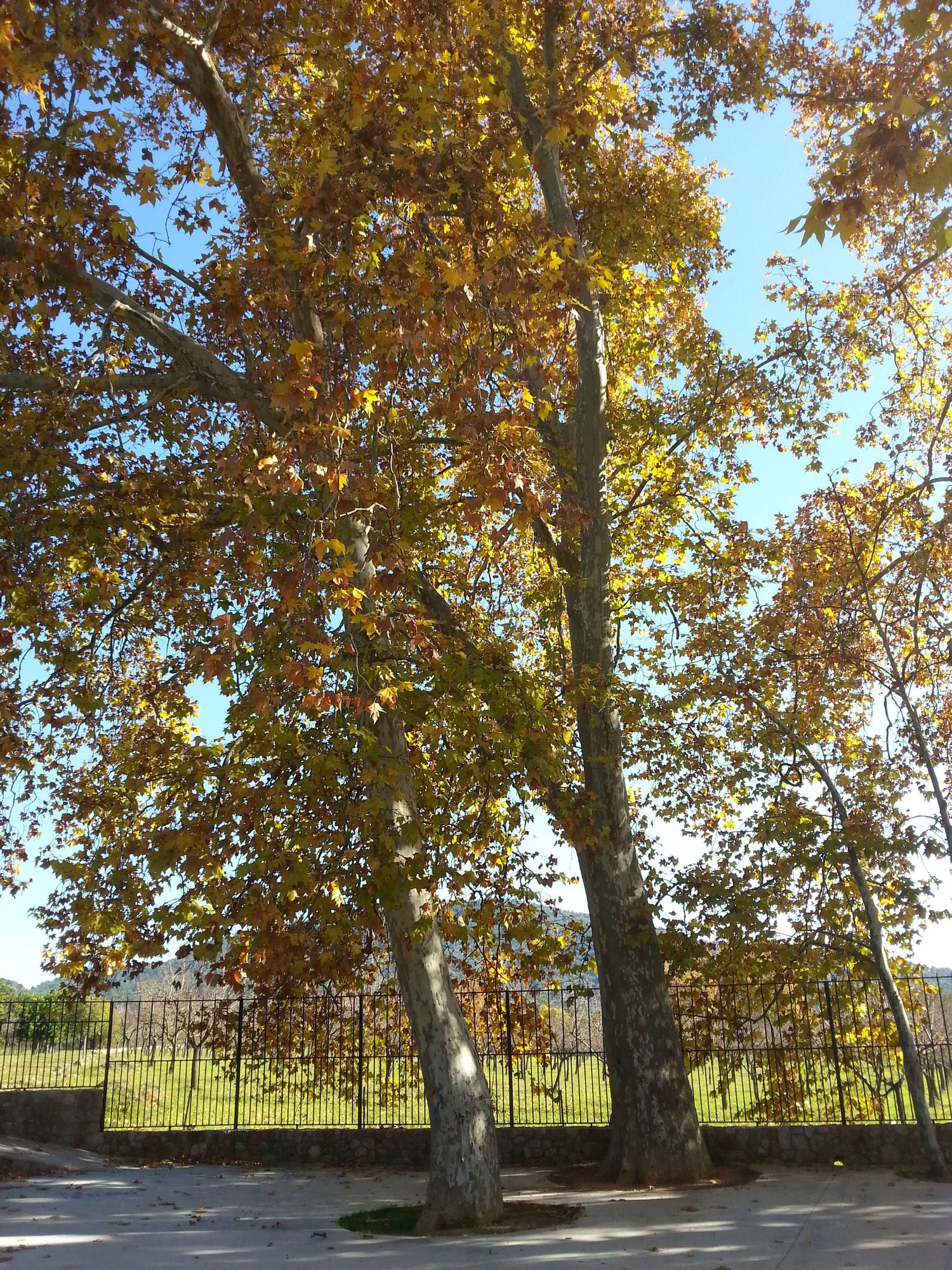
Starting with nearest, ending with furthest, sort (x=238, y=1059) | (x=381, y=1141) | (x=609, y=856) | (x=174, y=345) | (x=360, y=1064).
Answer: (x=174, y=345)
(x=609, y=856)
(x=381, y=1141)
(x=360, y=1064)
(x=238, y=1059)

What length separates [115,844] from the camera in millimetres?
8641

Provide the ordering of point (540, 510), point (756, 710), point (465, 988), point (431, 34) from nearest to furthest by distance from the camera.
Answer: point (540, 510)
point (431, 34)
point (756, 710)
point (465, 988)

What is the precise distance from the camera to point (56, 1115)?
13.6m

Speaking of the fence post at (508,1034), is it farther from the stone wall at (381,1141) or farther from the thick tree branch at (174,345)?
the thick tree branch at (174,345)

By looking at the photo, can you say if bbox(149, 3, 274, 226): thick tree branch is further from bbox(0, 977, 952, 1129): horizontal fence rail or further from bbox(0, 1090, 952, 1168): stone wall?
bbox(0, 1090, 952, 1168): stone wall

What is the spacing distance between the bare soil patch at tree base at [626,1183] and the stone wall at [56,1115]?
6.71 metres

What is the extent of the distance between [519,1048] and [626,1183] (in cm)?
291

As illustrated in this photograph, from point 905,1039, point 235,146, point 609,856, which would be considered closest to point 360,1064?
point 609,856

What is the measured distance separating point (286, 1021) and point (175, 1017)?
1.48 meters

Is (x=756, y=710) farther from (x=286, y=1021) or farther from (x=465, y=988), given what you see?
(x=286, y=1021)

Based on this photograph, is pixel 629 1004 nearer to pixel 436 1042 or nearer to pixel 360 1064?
pixel 436 1042

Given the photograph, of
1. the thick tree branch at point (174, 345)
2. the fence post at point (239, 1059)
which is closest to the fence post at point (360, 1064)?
the fence post at point (239, 1059)

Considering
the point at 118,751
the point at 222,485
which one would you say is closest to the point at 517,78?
the point at 222,485

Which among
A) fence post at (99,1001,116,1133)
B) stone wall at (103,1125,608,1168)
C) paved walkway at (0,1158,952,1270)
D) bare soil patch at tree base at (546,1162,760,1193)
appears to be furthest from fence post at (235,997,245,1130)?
bare soil patch at tree base at (546,1162,760,1193)
